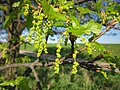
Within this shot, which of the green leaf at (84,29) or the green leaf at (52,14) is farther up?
the green leaf at (52,14)

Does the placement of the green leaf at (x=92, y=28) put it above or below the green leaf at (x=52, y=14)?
below

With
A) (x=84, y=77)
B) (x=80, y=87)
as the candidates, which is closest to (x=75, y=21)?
(x=80, y=87)

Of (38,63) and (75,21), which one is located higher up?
(75,21)

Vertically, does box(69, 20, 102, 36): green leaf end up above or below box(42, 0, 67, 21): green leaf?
below

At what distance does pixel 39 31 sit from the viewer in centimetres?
187

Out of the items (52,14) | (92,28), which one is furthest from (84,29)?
(52,14)

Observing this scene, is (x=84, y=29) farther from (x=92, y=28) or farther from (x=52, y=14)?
(x=52, y=14)

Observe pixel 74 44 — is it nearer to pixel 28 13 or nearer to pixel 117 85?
pixel 28 13

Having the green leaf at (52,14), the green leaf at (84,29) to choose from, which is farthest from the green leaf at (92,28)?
the green leaf at (52,14)

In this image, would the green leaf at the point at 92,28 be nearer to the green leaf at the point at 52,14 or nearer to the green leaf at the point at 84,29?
the green leaf at the point at 84,29

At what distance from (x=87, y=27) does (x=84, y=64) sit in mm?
710

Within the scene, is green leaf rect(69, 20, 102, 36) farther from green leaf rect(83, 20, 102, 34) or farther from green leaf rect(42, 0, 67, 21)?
green leaf rect(42, 0, 67, 21)

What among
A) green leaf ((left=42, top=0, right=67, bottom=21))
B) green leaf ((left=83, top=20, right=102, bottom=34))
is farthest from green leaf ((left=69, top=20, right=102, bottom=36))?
green leaf ((left=42, top=0, right=67, bottom=21))

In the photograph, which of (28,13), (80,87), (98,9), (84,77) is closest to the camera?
(28,13)
